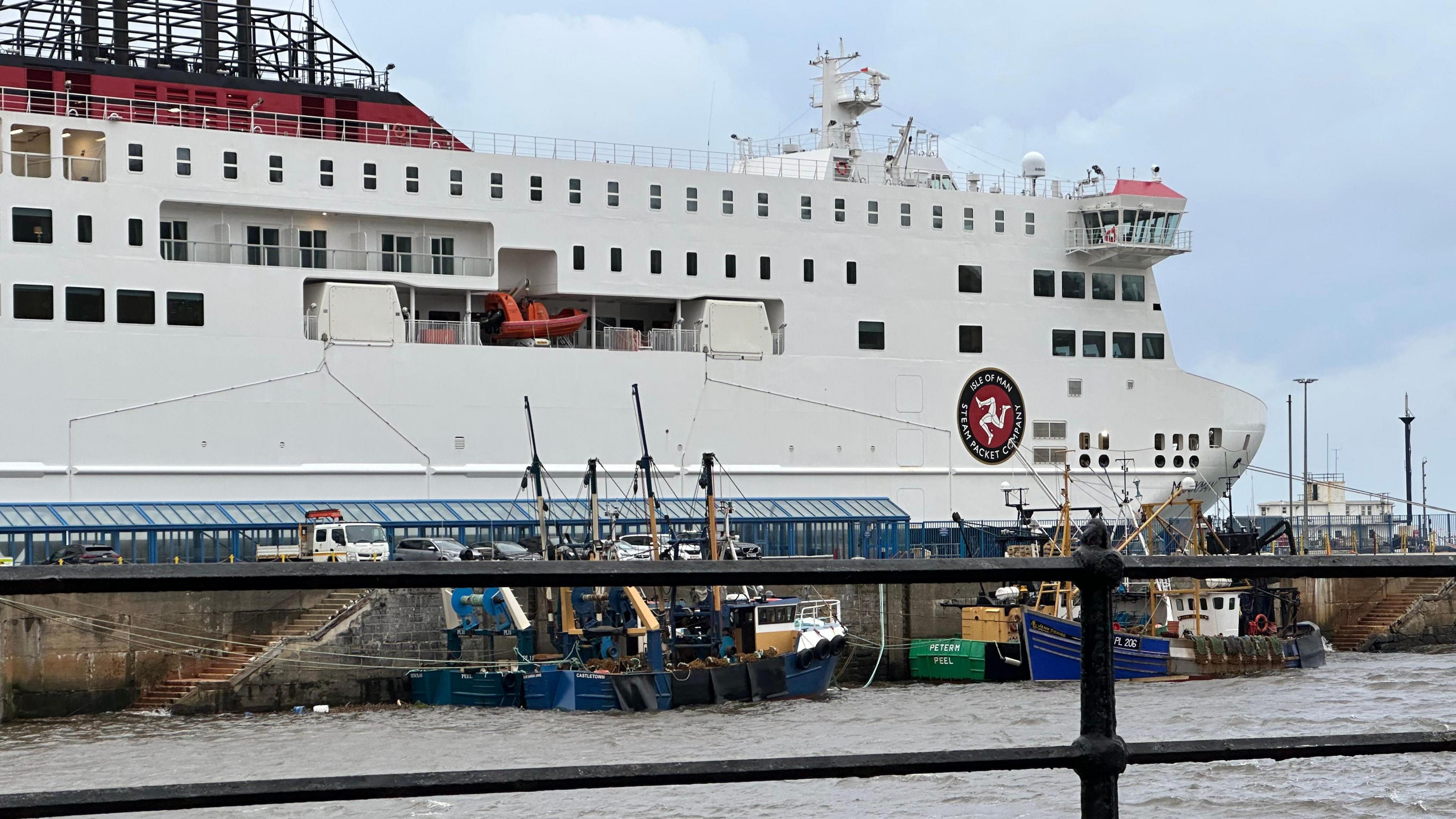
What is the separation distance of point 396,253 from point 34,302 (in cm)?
777

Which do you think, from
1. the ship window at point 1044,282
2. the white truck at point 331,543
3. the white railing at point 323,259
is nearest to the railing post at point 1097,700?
the white truck at point 331,543

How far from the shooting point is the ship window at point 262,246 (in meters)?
36.4

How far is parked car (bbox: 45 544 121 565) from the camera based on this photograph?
29.0m

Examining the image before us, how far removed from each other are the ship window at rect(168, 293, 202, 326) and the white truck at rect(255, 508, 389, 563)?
209 inches

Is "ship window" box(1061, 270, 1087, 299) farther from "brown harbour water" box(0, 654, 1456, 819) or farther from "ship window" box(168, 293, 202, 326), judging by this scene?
"ship window" box(168, 293, 202, 326)

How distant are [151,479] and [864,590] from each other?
1486 cm

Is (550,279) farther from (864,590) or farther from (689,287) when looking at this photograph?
(864,590)

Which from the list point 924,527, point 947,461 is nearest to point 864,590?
point 924,527

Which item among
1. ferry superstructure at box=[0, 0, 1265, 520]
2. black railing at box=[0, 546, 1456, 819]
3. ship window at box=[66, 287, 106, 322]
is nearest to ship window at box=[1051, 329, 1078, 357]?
ferry superstructure at box=[0, 0, 1265, 520]

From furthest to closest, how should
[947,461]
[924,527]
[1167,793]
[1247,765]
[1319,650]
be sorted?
[947,461] → [924,527] → [1319,650] → [1247,765] → [1167,793]

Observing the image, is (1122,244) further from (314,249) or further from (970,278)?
(314,249)

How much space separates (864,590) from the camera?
3412 centimetres

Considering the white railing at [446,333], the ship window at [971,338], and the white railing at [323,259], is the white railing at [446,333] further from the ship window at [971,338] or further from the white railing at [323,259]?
the ship window at [971,338]

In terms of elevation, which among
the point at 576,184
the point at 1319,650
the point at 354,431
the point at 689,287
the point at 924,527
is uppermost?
the point at 576,184
